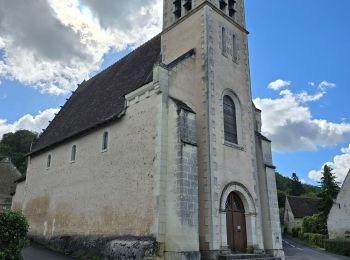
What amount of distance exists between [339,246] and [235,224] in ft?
56.6

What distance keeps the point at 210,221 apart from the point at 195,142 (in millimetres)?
3330

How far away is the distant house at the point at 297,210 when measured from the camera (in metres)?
51.0

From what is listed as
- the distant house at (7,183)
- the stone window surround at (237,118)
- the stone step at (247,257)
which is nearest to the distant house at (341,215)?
the stone step at (247,257)

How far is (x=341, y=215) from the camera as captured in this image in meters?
31.9

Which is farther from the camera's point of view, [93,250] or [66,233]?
[66,233]

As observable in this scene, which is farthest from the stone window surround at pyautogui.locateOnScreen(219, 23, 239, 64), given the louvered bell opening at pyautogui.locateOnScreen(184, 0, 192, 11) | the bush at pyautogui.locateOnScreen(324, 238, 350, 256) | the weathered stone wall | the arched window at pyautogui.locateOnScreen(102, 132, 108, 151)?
the bush at pyautogui.locateOnScreen(324, 238, 350, 256)

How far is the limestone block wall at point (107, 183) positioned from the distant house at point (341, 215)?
75.7 ft

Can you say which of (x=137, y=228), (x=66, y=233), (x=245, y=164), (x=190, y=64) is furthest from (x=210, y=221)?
(x=66, y=233)

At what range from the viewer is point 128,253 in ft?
45.7

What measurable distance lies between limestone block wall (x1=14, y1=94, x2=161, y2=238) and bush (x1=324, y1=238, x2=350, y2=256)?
67.9 feet

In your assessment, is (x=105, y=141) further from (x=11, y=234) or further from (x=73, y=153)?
(x=11, y=234)

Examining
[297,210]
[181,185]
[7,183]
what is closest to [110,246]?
[181,185]

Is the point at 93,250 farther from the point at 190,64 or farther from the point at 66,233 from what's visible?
the point at 190,64

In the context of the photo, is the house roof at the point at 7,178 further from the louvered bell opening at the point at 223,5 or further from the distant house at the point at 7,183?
the louvered bell opening at the point at 223,5
